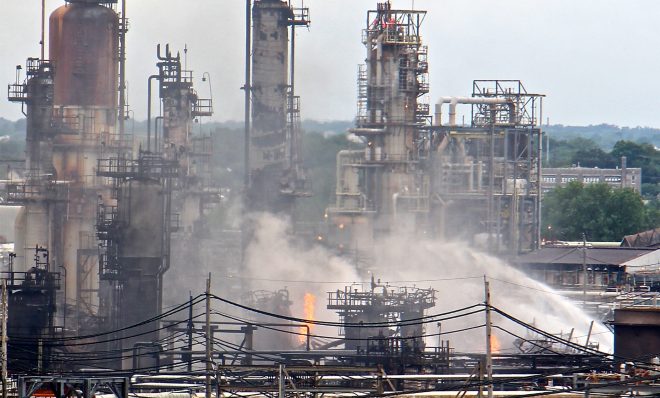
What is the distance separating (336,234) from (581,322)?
1670 centimetres

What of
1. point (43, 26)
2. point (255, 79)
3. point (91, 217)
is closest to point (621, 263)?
point (255, 79)

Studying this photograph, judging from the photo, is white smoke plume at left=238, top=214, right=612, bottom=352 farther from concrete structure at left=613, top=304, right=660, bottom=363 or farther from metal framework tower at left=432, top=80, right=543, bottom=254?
concrete structure at left=613, top=304, right=660, bottom=363

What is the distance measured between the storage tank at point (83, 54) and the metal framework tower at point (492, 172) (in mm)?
15982

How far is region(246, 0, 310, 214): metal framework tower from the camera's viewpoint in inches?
2124

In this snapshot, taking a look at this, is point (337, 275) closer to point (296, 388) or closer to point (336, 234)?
point (336, 234)

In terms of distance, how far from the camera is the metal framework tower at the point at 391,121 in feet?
187

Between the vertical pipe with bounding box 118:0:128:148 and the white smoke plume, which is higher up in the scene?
the vertical pipe with bounding box 118:0:128:148

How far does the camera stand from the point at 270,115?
54.1 meters

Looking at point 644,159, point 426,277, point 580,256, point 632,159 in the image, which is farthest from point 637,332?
point 632,159

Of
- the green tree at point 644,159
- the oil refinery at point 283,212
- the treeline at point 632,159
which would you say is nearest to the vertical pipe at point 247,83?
the oil refinery at point 283,212

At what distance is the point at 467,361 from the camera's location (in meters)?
34.6

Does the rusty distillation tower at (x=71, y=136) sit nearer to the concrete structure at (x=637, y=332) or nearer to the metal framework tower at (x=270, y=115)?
the metal framework tower at (x=270, y=115)

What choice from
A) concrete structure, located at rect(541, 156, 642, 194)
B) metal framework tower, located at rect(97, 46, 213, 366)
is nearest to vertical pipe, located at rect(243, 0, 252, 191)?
metal framework tower, located at rect(97, 46, 213, 366)

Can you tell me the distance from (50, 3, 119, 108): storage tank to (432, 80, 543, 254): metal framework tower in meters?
16.0
